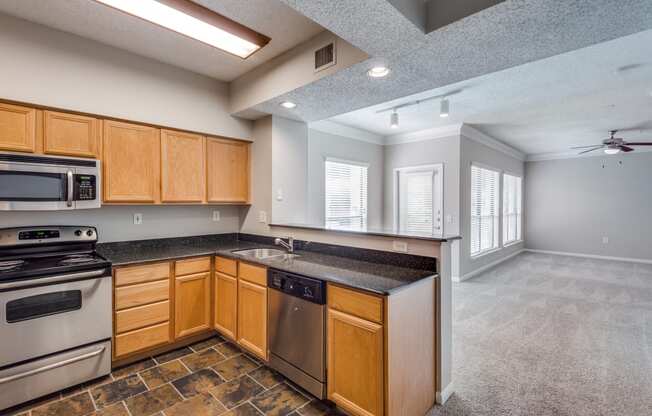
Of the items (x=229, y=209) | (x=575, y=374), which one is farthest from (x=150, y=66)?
(x=575, y=374)

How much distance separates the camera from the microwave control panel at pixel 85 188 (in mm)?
2482

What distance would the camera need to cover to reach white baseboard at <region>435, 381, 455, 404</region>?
2099mm

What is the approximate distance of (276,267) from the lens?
235 centimetres

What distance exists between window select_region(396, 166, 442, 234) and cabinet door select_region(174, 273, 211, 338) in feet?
11.8

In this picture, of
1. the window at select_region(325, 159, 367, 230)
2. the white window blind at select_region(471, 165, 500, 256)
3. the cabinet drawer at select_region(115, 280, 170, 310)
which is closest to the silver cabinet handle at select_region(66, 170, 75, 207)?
the cabinet drawer at select_region(115, 280, 170, 310)

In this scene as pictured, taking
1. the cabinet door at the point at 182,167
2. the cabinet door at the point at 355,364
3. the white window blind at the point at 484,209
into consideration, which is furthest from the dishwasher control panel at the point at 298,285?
the white window blind at the point at 484,209

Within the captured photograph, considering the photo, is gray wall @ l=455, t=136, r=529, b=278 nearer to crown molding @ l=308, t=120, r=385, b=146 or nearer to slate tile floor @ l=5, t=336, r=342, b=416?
crown molding @ l=308, t=120, r=385, b=146

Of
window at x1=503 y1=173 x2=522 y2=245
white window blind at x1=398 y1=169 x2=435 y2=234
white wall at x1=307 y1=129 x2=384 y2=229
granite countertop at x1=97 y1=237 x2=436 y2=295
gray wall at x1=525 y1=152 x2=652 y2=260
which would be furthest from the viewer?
window at x1=503 y1=173 x2=522 y2=245

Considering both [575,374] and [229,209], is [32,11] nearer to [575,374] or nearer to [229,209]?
[229,209]

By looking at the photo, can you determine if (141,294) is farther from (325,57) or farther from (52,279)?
(325,57)

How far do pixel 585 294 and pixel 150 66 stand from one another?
6527 millimetres

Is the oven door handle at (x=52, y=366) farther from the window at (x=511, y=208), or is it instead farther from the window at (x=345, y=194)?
the window at (x=511, y=208)

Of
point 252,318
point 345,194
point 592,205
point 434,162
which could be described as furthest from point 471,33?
point 592,205

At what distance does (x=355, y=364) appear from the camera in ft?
6.05
